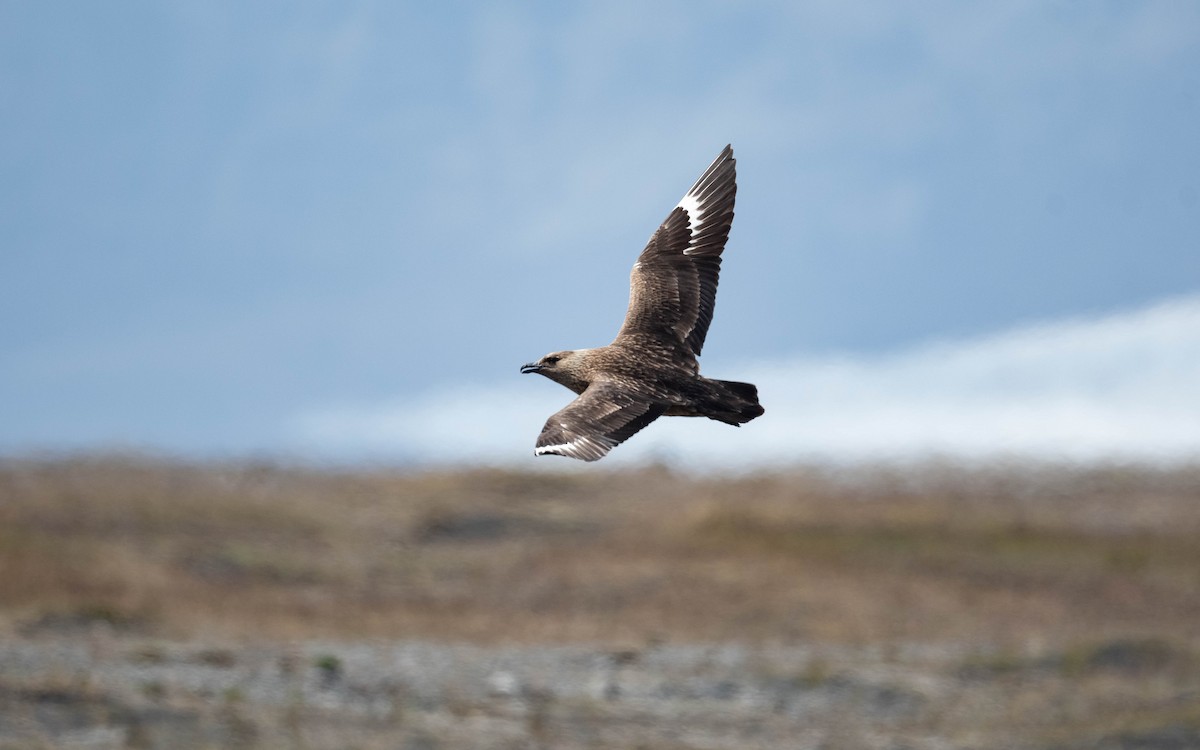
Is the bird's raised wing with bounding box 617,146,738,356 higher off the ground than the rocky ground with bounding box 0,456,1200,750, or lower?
higher

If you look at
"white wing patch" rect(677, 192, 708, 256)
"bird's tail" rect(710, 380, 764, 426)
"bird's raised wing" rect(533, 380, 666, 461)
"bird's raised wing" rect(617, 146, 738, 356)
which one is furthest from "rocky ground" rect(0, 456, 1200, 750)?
"bird's tail" rect(710, 380, 764, 426)

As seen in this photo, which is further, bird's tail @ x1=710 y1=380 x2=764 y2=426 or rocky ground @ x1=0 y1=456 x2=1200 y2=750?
rocky ground @ x1=0 y1=456 x2=1200 y2=750

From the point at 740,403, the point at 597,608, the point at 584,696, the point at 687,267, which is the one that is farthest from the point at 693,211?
the point at 597,608

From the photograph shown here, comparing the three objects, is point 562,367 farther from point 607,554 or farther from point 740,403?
point 607,554

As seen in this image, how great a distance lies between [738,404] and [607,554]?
19.4m

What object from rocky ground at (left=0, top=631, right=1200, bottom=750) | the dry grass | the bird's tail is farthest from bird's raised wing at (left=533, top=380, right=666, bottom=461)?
the dry grass

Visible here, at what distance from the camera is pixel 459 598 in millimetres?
25812

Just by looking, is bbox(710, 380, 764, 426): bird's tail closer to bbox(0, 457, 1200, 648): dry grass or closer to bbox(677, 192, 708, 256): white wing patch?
bbox(677, 192, 708, 256): white wing patch

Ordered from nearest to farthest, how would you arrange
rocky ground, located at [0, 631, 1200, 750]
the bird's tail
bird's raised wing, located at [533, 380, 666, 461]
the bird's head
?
bird's raised wing, located at [533, 380, 666, 461] → the bird's tail → the bird's head → rocky ground, located at [0, 631, 1200, 750]

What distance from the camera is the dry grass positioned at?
2352cm

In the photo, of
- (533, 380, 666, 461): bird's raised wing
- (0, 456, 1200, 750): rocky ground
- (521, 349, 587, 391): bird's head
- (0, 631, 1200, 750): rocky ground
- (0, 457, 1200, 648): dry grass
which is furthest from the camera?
(0, 457, 1200, 648): dry grass

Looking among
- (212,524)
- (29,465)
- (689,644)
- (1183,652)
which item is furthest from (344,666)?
(29,465)

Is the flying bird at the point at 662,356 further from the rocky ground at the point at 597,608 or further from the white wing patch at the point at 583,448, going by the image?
the rocky ground at the point at 597,608

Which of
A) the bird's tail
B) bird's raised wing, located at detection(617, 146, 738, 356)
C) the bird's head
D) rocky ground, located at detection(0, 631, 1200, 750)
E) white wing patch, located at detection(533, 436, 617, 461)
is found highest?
bird's raised wing, located at detection(617, 146, 738, 356)
